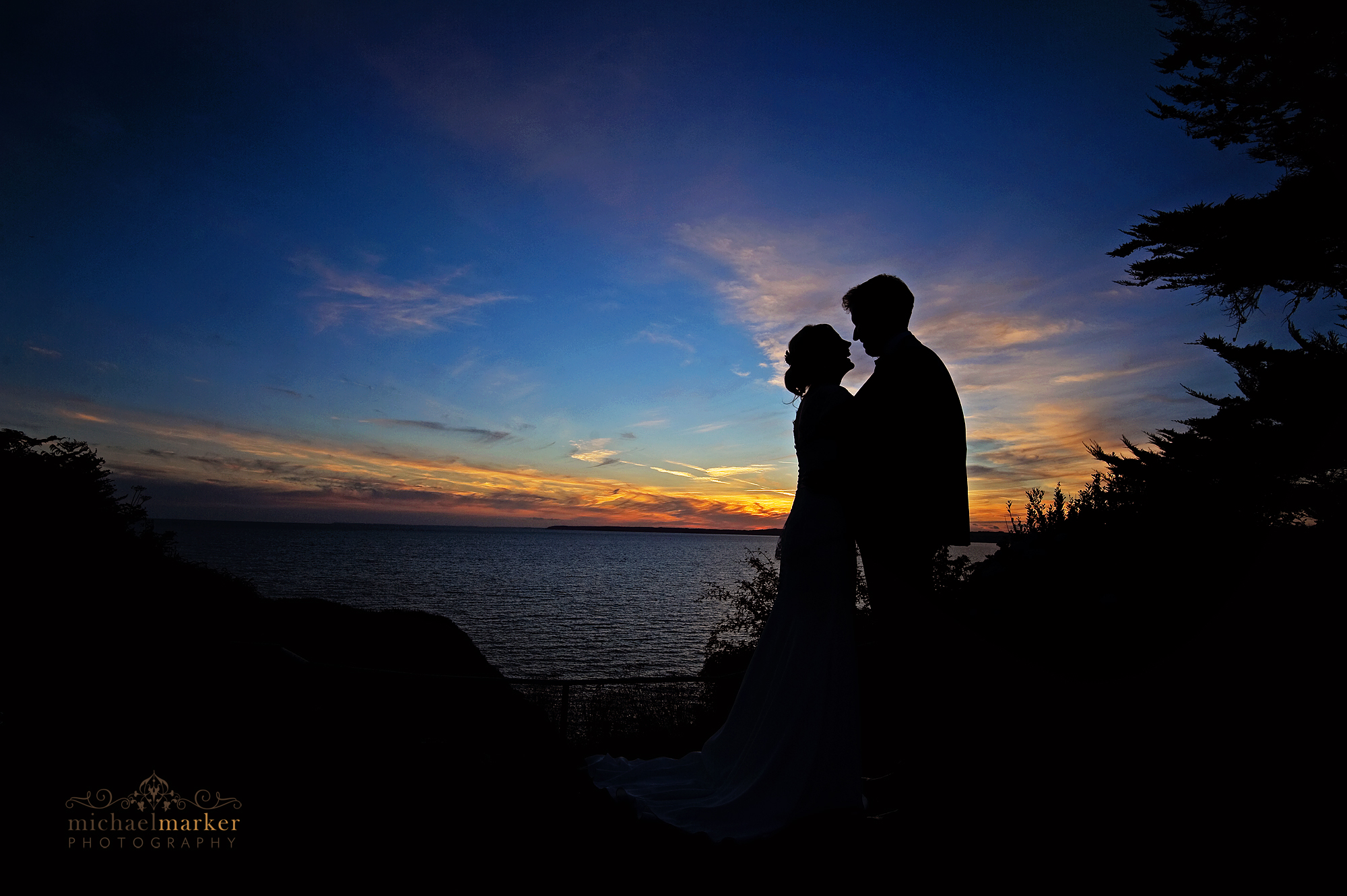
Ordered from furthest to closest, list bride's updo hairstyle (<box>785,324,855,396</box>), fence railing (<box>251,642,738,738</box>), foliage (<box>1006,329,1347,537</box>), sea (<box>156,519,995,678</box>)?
sea (<box>156,519,995,678</box>) → foliage (<box>1006,329,1347,537</box>) → fence railing (<box>251,642,738,738</box>) → bride's updo hairstyle (<box>785,324,855,396</box>)

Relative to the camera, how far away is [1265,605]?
2.61 meters

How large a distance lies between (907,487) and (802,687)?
1425mm

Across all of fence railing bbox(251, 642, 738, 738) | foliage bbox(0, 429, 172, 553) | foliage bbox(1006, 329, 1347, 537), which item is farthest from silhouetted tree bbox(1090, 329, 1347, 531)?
foliage bbox(0, 429, 172, 553)

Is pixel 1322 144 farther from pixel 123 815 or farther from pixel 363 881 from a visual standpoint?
pixel 123 815

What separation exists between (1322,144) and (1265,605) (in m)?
12.9

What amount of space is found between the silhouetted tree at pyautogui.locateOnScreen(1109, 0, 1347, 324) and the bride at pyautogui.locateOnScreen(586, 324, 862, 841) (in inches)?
487

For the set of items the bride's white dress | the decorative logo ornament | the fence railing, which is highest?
the bride's white dress

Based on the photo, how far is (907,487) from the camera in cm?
311

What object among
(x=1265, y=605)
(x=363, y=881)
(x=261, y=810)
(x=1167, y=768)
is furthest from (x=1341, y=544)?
(x=261, y=810)

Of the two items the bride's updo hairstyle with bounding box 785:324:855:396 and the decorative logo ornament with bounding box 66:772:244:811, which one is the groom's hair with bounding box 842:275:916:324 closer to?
the bride's updo hairstyle with bounding box 785:324:855:396

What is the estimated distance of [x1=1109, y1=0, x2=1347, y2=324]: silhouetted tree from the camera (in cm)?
973

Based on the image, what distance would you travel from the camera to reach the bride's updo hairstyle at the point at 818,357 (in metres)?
3.93

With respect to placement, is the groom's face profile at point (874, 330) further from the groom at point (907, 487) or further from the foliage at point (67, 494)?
the foliage at point (67, 494)

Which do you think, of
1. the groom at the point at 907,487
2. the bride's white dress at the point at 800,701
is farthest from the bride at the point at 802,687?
the groom at the point at 907,487
